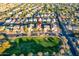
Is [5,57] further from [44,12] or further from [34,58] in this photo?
[44,12]

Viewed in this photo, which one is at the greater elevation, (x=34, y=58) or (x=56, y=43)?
(x=56, y=43)

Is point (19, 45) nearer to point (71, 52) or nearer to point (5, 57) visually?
point (5, 57)

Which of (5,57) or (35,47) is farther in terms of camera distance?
(35,47)

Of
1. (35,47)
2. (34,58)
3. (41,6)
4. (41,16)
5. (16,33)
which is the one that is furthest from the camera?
(41,6)

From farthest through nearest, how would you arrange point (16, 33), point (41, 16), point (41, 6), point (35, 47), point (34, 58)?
point (41, 6) → point (41, 16) → point (16, 33) → point (35, 47) → point (34, 58)

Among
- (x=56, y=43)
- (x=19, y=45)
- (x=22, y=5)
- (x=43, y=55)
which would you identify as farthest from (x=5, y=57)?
(x=22, y=5)

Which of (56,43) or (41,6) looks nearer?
(56,43)

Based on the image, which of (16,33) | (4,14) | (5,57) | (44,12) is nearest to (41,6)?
(44,12)

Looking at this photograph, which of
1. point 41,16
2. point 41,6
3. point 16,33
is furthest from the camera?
point 41,6

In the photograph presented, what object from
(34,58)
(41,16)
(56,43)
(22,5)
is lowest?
(34,58)
